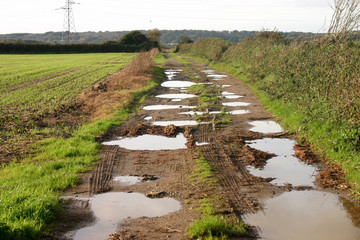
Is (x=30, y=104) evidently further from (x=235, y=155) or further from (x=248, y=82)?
(x=248, y=82)

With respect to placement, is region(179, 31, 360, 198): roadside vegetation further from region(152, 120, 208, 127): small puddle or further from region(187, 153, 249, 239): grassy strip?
region(152, 120, 208, 127): small puddle

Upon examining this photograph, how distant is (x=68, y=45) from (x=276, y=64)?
64.0 metres

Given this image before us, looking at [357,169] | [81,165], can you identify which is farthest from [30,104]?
[357,169]

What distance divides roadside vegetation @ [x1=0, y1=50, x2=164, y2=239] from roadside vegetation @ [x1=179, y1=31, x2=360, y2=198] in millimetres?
5434

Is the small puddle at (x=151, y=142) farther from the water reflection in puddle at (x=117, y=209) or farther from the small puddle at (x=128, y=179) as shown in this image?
the water reflection in puddle at (x=117, y=209)

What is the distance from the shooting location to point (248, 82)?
76.6 feet

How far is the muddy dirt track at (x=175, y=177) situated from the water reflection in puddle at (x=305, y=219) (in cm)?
27

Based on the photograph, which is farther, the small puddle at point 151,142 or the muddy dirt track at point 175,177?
the small puddle at point 151,142

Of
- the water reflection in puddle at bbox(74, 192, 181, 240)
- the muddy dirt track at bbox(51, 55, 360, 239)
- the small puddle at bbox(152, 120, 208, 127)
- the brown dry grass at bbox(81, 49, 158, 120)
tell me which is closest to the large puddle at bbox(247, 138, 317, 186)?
the muddy dirt track at bbox(51, 55, 360, 239)

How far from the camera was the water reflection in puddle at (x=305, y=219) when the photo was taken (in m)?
5.35

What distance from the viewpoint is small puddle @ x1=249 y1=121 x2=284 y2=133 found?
11.6 meters

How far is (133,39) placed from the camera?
8825 centimetres

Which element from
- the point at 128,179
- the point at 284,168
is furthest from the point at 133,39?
the point at 128,179

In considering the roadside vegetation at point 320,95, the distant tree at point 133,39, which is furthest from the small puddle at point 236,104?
the distant tree at point 133,39
